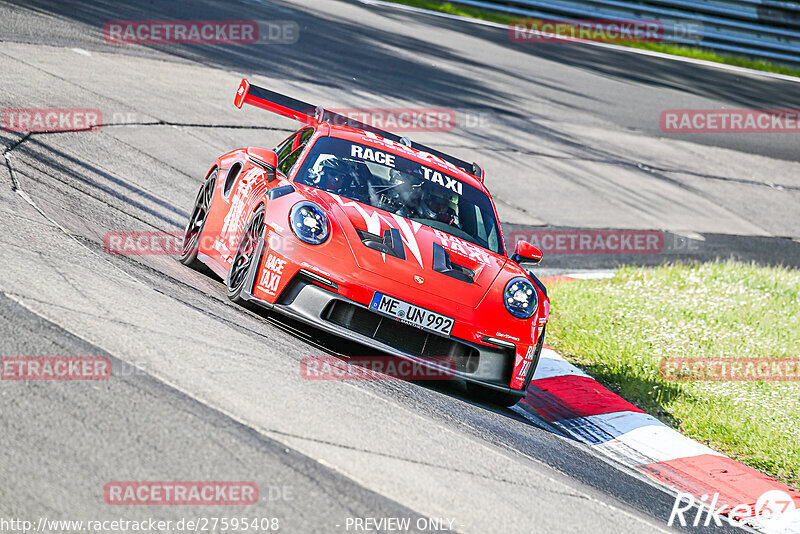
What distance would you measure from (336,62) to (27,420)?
14.2 meters

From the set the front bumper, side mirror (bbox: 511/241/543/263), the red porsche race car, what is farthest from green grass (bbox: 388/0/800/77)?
the front bumper

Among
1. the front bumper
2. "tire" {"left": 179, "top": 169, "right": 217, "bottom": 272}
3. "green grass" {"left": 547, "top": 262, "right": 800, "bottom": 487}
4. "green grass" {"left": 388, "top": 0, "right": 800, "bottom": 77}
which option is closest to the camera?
the front bumper

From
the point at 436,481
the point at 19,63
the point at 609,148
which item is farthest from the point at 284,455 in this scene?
the point at 609,148

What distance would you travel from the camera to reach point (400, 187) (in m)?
6.78

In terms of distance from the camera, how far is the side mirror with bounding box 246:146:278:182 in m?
6.55

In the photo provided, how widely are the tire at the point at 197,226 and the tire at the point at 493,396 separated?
2.43 m

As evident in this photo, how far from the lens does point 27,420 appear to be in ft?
11.4

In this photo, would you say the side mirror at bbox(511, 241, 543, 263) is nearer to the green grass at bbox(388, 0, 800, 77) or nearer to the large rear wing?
the large rear wing

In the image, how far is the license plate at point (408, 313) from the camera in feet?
18.1

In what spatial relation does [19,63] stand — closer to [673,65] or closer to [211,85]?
[211,85]

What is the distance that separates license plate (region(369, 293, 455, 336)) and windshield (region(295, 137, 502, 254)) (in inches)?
44.9

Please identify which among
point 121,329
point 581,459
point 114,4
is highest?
point 114,4

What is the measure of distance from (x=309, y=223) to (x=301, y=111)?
2018mm

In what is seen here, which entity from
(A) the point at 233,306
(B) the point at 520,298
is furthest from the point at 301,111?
(B) the point at 520,298
